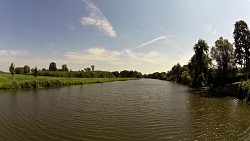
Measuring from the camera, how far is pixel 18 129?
16719mm

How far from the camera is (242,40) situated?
4641 cm

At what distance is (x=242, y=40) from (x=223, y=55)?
17.8ft

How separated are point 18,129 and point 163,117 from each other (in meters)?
12.9

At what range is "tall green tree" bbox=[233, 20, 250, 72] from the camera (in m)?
46.0

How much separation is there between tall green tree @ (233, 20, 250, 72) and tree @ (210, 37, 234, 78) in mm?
2721

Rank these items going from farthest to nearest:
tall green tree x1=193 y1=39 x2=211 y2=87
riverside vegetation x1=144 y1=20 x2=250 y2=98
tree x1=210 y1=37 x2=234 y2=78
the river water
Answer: tall green tree x1=193 y1=39 x2=211 y2=87 → tree x1=210 y1=37 x2=234 y2=78 → riverside vegetation x1=144 y1=20 x2=250 y2=98 → the river water

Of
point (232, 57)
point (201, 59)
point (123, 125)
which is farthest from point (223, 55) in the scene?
point (123, 125)

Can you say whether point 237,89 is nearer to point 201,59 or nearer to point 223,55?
point 223,55

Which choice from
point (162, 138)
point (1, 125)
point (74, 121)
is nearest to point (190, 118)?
point (162, 138)

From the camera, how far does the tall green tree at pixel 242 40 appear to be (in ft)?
151

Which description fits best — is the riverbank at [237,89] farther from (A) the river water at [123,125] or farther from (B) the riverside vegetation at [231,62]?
(A) the river water at [123,125]

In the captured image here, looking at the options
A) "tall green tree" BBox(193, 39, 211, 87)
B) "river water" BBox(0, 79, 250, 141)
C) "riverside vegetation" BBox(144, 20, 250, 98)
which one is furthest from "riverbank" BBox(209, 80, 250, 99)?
"tall green tree" BBox(193, 39, 211, 87)

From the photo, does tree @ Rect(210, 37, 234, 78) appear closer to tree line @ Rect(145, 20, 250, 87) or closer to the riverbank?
tree line @ Rect(145, 20, 250, 87)

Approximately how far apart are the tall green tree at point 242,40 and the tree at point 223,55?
272 cm
